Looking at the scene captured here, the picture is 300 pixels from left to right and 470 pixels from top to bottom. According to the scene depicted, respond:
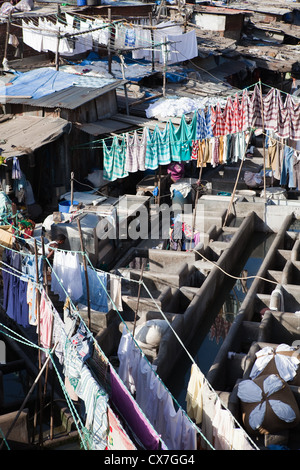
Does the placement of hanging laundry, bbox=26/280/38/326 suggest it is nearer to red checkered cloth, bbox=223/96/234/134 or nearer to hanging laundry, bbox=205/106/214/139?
hanging laundry, bbox=205/106/214/139

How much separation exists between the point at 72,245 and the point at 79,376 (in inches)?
261

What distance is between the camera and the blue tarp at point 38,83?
2180cm

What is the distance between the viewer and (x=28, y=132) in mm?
20344

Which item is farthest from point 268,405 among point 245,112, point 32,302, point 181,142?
point 245,112

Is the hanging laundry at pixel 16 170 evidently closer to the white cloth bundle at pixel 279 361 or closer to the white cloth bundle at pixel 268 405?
the white cloth bundle at pixel 279 361

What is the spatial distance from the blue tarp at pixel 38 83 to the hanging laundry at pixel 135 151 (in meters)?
3.39

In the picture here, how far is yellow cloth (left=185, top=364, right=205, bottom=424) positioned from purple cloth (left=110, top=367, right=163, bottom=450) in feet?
5.11

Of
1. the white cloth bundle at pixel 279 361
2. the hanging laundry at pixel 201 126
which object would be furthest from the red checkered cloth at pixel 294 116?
the white cloth bundle at pixel 279 361

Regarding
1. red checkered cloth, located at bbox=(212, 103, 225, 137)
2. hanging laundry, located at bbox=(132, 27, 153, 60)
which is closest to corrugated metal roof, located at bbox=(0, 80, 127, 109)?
red checkered cloth, located at bbox=(212, 103, 225, 137)

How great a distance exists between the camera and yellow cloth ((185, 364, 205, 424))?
11.6 meters

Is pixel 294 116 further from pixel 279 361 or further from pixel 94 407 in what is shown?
pixel 94 407
